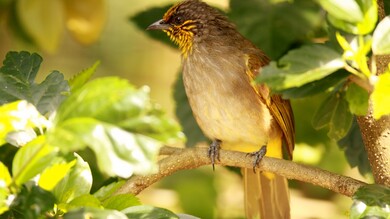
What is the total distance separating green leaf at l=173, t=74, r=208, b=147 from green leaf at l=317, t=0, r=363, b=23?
5.21 ft

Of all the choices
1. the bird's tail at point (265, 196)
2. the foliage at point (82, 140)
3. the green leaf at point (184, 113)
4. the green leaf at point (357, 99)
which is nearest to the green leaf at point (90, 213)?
the foliage at point (82, 140)

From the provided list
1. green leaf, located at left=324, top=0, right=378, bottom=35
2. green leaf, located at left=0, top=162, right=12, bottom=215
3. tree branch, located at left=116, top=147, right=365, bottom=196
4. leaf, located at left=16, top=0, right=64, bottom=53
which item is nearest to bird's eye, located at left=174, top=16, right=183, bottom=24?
leaf, located at left=16, top=0, right=64, bottom=53

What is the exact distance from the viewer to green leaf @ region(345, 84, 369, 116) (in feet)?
5.22

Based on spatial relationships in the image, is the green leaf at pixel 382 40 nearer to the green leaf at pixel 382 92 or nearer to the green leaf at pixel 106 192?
the green leaf at pixel 382 92

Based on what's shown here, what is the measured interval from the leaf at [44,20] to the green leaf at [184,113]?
0.54 meters

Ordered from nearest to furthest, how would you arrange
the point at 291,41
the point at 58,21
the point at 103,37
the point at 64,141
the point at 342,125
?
1. the point at 64,141
2. the point at 342,125
3. the point at 58,21
4. the point at 291,41
5. the point at 103,37

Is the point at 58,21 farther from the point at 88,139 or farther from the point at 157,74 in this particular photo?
the point at 157,74

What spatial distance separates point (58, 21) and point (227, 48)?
528 millimetres

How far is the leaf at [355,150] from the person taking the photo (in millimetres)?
2455

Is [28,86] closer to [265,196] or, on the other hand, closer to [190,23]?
[190,23]

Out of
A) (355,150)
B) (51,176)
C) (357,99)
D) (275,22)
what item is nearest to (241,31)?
(275,22)

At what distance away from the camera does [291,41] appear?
2.82m

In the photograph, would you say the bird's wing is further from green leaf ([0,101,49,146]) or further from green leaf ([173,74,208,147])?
green leaf ([0,101,49,146])

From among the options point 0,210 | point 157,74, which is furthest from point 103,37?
→ point 0,210
